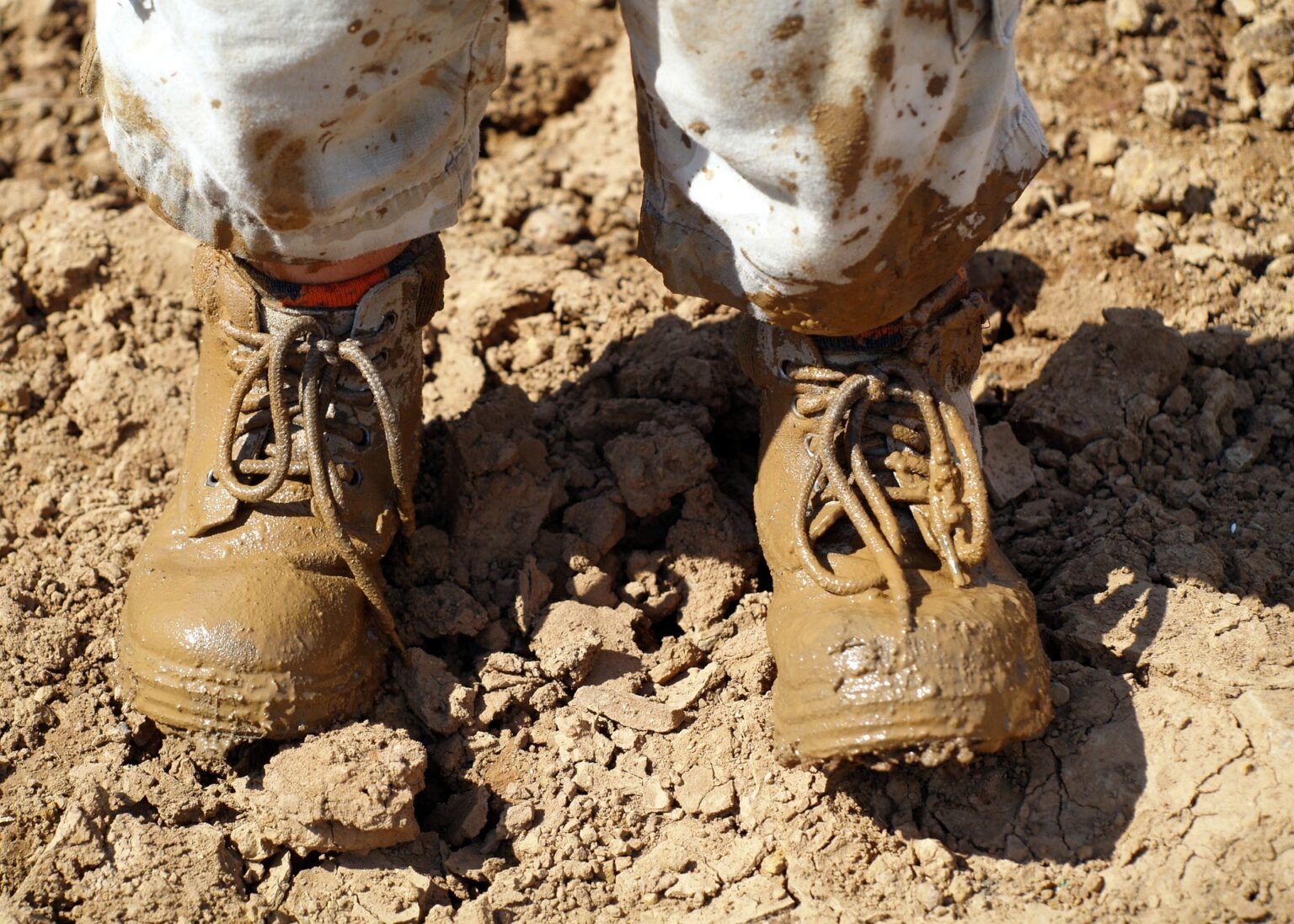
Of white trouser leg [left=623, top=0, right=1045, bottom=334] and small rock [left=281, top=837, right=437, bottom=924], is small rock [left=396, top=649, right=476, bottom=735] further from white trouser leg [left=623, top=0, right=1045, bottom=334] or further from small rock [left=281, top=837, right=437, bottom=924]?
white trouser leg [left=623, top=0, right=1045, bottom=334]

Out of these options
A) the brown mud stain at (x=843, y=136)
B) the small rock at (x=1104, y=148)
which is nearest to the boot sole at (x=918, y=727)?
the brown mud stain at (x=843, y=136)

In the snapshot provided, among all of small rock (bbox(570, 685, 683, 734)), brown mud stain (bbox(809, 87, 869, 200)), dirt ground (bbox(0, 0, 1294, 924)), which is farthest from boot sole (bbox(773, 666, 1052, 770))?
brown mud stain (bbox(809, 87, 869, 200))

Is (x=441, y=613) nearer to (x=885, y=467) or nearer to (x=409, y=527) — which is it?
(x=409, y=527)

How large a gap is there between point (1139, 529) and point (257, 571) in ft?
4.04

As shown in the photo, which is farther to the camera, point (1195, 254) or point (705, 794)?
point (1195, 254)

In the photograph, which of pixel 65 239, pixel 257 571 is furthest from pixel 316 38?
pixel 65 239

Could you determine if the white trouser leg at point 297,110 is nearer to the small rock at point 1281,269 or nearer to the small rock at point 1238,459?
the small rock at point 1238,459

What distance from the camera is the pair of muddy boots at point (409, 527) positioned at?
140cm

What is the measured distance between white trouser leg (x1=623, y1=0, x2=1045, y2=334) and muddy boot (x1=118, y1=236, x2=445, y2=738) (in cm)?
43

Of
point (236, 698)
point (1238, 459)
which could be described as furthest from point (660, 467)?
point (1238, 459)

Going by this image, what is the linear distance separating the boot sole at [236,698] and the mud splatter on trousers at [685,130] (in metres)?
0.53

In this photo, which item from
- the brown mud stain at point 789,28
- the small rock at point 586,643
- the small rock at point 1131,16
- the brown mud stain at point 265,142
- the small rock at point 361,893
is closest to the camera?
the brown mud stain at point 789,28

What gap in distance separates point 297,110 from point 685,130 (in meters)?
0.42

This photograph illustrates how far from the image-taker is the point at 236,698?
4.88 feet
